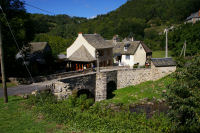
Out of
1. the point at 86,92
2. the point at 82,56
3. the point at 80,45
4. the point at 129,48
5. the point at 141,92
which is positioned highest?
the point at 80,45

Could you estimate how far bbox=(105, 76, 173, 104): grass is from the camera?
25.8m

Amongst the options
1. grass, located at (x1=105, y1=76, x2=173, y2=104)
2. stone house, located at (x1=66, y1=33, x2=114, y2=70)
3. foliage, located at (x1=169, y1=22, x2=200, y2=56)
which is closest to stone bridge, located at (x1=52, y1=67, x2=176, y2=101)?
grass, located at (x1=105, y1=76, x2=173, y2=104)

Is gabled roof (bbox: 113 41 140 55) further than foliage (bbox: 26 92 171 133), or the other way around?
gabled roof (bbox: 113 41 140 55)

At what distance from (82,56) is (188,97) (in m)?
23.2

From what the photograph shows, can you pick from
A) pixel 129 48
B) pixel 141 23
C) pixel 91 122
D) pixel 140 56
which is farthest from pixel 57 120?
pixel 141 23

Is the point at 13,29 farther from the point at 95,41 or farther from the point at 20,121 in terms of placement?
the point at 95,41

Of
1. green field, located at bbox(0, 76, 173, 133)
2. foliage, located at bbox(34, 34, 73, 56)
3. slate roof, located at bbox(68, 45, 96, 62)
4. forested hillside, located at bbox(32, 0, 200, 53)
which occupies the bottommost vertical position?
green field, located at bbox(0, 76, 173, 133)

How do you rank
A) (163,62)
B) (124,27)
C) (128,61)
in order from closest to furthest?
(163,62) → (128,61) → (124,27)

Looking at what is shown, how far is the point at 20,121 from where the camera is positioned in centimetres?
1152

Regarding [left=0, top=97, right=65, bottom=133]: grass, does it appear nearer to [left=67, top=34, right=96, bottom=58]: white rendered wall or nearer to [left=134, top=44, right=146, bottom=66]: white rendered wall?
[left=67, top=34, right=96, bottom=58]: white rendered wall

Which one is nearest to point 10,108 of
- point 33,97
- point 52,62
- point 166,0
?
point 33,97

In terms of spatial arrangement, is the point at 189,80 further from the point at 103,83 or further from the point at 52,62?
the point at 52,62

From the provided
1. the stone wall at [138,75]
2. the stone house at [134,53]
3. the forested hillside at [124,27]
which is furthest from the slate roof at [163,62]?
the forested hillside at [124,27]

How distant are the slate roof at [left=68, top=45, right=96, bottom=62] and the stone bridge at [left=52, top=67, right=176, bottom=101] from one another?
522 cm
